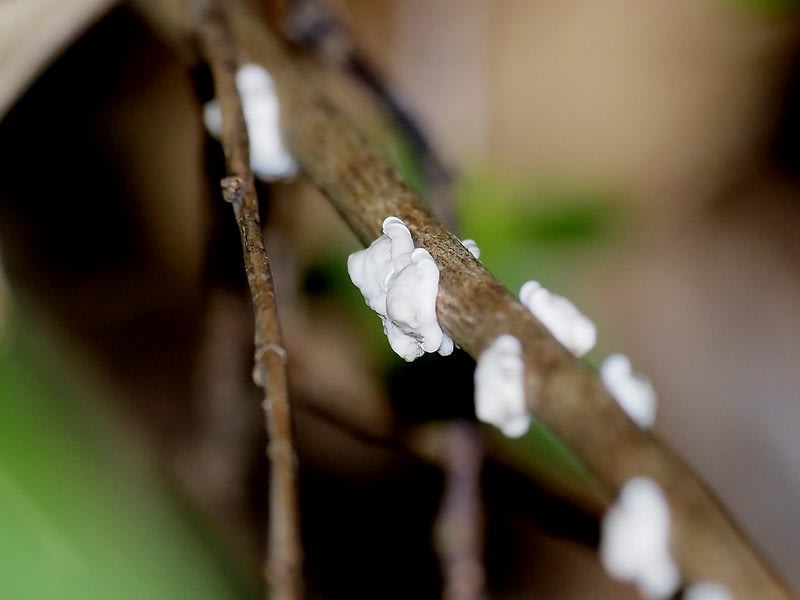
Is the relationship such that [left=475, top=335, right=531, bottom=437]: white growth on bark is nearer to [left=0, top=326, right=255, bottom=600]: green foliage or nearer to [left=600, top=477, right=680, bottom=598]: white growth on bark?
[left=600, top=477, right=680, bottom=598]: white growth on bark

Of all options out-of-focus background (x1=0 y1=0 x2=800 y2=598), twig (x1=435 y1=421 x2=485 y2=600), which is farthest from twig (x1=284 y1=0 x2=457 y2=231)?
twig (x1=435 y1=421 x2=485 y2=600)

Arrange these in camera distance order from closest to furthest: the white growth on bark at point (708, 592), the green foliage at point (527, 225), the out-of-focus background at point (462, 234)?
the white growth on bark at point (708, 592) < the green foliage at point (527, 225) < the out-of-focus background at point (462, 234)

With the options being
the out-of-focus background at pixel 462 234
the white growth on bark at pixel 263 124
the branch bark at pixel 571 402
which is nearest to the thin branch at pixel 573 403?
the branch bark at pixel 571 402

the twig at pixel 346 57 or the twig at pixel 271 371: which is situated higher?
the twig at pixel 346 57

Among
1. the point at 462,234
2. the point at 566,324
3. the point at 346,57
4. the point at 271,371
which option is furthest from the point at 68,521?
the point at 346,57

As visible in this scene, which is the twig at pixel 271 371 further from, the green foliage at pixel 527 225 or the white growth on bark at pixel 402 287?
the green foliage at pixel 527 225

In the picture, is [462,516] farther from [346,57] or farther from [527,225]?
[346,57]
